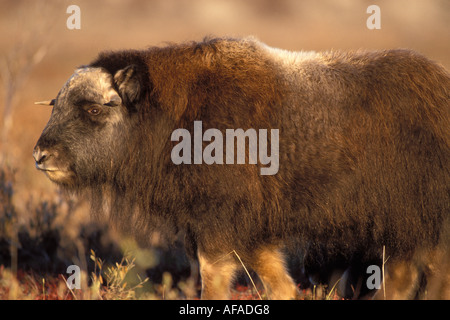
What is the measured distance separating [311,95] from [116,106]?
1.23 metres

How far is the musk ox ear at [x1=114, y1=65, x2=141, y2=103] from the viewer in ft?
11.7

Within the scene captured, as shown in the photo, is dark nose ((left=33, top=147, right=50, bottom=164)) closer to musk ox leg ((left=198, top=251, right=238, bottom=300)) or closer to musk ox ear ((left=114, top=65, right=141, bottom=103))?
musk ox ear ((left=114, top=65, right=141, bottom=103))

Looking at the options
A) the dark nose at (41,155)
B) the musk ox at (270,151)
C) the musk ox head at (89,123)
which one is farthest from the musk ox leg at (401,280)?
the dark nose at (41,155)

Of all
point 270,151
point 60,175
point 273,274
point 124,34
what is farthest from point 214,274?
point 124,34

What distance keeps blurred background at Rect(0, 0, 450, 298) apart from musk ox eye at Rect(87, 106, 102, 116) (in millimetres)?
740

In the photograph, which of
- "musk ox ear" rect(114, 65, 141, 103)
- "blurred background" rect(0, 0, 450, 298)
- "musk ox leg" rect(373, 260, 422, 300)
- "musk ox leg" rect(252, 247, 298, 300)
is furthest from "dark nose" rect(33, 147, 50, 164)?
"musk ox leg" rect(373, 260, 422, 300)

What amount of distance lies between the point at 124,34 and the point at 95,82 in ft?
63.3

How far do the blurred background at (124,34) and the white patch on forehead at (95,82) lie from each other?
0.56 metres

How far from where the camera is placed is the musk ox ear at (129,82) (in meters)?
3.57

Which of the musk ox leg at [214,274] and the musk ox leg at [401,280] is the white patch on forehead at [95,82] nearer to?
the musk ox leg at [214,274]

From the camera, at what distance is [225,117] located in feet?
11.2

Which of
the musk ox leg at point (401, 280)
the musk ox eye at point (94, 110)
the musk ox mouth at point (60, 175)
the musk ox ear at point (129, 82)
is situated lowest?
the musk ox leg at point (401, 280)

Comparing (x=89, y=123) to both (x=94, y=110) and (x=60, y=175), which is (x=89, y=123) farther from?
(x=60, y=175)
